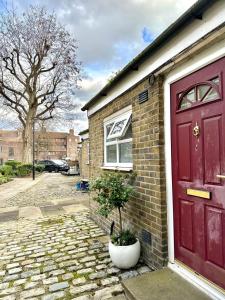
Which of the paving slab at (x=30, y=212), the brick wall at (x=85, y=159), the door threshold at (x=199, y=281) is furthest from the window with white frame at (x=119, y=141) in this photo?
the brick wall at (x=85, y=159)

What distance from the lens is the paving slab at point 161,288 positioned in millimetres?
2438

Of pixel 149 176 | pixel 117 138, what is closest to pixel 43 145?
pixel 117 138

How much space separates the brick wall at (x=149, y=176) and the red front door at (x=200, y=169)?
205 mm

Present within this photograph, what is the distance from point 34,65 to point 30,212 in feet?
58.1

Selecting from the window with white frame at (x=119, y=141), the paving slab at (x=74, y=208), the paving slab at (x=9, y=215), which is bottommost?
the paving slab at (x=9, y=215)

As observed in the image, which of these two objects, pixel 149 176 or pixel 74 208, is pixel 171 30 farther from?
pixel 74 208

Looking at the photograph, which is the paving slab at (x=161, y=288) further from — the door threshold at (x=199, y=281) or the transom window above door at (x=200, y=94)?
the transom window above door at (x=200, y=94)

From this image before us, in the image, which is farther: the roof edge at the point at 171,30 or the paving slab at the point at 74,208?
the paving slab at the point at 74,208

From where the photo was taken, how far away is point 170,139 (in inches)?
120

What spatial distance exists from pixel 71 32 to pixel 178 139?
20.7m

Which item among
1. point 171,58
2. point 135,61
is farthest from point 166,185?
point 135,61

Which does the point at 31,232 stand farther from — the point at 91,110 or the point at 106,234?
the point at 91,110

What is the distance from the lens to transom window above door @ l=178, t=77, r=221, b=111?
7.82ft

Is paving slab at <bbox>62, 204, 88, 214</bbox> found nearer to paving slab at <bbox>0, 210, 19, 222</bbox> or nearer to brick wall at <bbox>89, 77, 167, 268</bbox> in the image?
paving slab at <bbox>0, 210, 19, 222</bbox>
